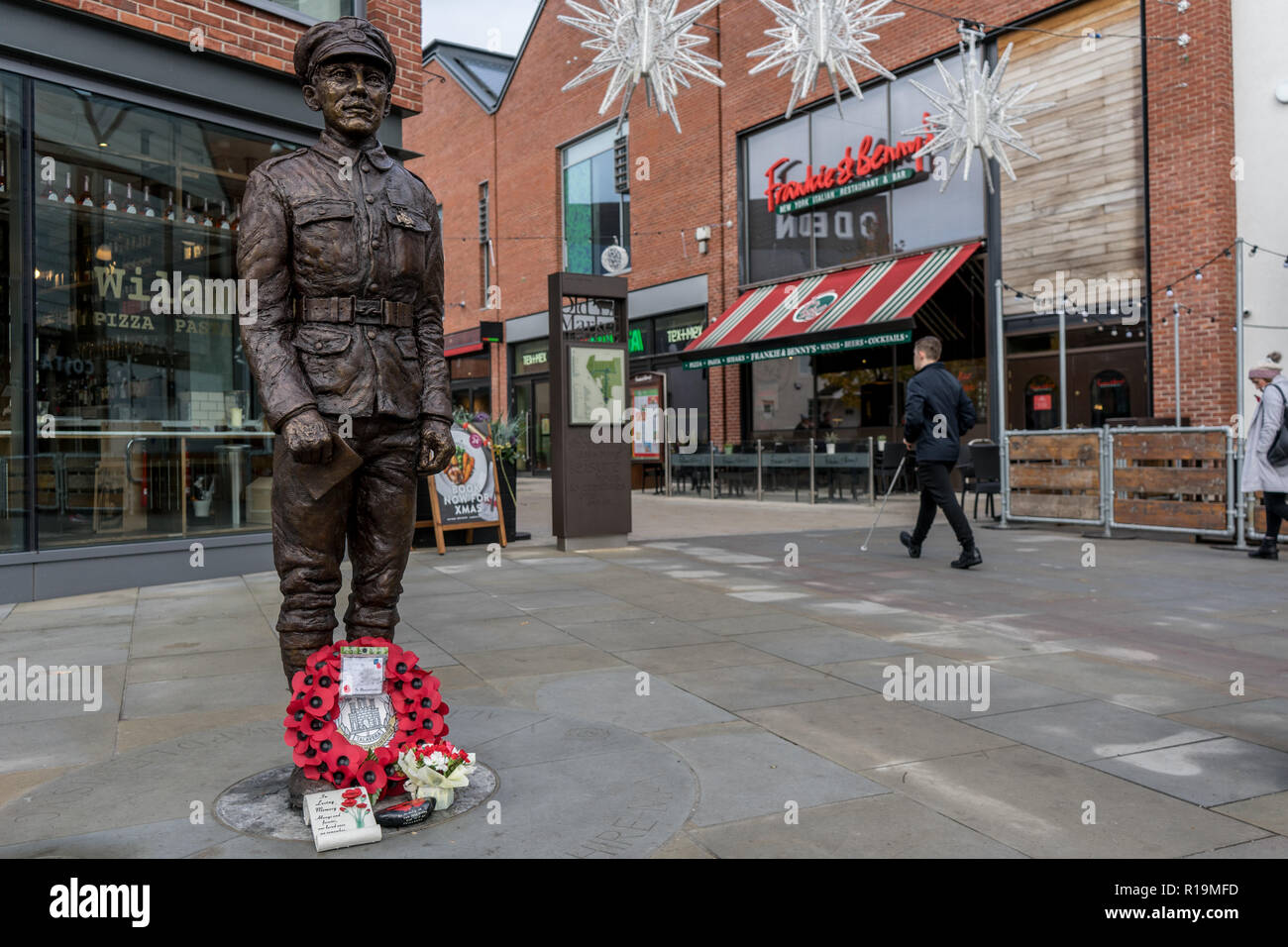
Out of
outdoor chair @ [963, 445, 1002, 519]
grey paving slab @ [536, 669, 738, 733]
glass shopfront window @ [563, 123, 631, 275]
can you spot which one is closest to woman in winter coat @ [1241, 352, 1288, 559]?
outdoor chair @ [963, 445, 1002, 519]

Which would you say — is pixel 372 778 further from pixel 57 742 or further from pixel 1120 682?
pixel 1120 682

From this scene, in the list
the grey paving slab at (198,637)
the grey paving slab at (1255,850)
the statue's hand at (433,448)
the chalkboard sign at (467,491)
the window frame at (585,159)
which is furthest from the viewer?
the window frame at (585,159)

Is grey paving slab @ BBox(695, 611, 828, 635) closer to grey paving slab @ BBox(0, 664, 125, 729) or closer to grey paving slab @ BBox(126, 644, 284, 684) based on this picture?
grey paving slab @ BBox(126, 644, 284, 684)

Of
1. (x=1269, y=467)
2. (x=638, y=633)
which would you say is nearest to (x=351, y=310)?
(x=638, y=633)

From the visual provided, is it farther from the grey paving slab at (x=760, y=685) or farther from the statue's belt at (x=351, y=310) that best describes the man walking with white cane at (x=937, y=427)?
the statue's belt at (x=351, y=310)

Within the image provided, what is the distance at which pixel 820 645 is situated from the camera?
18.6 feet

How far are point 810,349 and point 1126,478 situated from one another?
7547mm

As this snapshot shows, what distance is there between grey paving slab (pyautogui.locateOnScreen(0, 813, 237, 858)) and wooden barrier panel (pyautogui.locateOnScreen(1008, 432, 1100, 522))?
34.8 feet

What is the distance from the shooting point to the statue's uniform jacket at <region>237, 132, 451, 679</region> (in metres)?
3.23

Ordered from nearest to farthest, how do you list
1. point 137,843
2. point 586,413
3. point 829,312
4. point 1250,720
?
1. point 137,843
2. point 1250,720
3. point 586,413
4. point 829,312

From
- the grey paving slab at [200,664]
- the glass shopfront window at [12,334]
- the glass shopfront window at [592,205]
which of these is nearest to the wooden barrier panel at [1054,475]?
the grey paving slab at [200,664]

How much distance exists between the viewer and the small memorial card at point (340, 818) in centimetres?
288

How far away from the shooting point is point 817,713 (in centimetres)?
425

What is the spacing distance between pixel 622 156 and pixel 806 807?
77.7 ft
